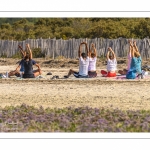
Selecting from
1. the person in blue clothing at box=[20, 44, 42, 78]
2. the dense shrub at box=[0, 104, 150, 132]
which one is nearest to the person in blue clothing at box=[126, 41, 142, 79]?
the person in blue clothing at box=[20, 44, 42, 78]

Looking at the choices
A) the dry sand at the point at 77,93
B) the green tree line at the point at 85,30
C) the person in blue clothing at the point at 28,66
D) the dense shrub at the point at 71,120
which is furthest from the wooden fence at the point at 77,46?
the dense shrub at the point at 71,120

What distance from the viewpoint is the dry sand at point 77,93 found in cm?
1612

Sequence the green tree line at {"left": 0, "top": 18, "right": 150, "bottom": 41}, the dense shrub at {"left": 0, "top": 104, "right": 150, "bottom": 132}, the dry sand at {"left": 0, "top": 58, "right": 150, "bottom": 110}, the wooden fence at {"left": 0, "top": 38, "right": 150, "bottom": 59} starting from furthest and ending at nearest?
the green tree line at {"left": 0, "top": 18, "right": 150, "bottom": 41} → the wooden fence at {"left": 0, "top": 38, "right": 150, "bottom": 59} → the dry sand at {"left": 0, "top": 58, "right": 150, "bottom": 110} → the dense shrub at {"left": 0, "top": 104, "right": 150, "bottom": 132}

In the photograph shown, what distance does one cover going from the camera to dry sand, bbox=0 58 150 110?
16.1m

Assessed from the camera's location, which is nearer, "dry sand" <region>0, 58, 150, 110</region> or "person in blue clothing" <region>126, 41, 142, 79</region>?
"dry sand" <region>0, 58, 150, 110</region>

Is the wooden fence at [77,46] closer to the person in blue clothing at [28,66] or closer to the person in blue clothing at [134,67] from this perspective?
the person in blue clothing at [134,67]

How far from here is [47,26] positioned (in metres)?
54.6

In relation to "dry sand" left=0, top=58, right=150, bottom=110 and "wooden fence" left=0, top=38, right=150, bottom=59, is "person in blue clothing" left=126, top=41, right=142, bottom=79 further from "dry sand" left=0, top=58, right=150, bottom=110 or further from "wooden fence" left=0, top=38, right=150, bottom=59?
"wooden fence" left=0, top=38, right=150, bottom=59

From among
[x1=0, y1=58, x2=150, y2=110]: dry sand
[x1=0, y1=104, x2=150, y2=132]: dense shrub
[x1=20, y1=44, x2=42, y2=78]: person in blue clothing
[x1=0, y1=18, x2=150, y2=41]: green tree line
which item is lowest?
[x1=0, y1=104, x2=150, y2=132]: dense shrub

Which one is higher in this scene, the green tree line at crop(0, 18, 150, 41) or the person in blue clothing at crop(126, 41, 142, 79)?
the green tree line at crop(0, 18, 150, 41)

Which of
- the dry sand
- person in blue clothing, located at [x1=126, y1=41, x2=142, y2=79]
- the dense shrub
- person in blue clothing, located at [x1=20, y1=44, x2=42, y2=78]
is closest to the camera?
the dense shrub

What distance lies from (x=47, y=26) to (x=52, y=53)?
756 inches
